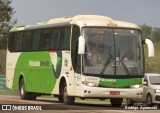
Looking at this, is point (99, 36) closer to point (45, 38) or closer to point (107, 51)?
point (107, 51)

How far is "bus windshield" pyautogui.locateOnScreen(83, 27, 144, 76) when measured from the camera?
25.1 m

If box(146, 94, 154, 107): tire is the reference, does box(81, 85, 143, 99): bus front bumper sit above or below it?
above

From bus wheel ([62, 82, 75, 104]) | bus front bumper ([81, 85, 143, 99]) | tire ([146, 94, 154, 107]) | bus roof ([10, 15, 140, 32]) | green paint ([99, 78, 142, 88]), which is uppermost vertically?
bus roof ([10, 15, 140, 32])

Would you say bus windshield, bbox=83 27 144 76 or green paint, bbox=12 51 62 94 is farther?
green paint, bbox=12 51 62 94

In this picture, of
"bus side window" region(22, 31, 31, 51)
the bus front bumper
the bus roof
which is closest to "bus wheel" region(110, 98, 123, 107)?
the bus front bumper

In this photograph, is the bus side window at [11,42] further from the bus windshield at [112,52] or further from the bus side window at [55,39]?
the bus windshield at [112,52]

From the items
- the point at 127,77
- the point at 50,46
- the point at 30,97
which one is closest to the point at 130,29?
the point at 127,77

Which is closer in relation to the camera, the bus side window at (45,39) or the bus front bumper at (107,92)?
the bus front bumper at (107,92)

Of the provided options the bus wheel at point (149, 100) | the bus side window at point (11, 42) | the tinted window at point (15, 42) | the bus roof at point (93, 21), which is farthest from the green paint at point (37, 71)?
the bus wheel at point (149, 100)

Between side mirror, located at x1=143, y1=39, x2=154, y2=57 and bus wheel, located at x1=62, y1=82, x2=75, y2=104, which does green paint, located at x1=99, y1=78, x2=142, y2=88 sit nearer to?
side mirror, located at x1=143, y1=39, x2=154, y2=57

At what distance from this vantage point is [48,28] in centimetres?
2919

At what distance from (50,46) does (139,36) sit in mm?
4628

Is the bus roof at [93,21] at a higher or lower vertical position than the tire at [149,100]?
higher

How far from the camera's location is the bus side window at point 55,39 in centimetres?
2791
